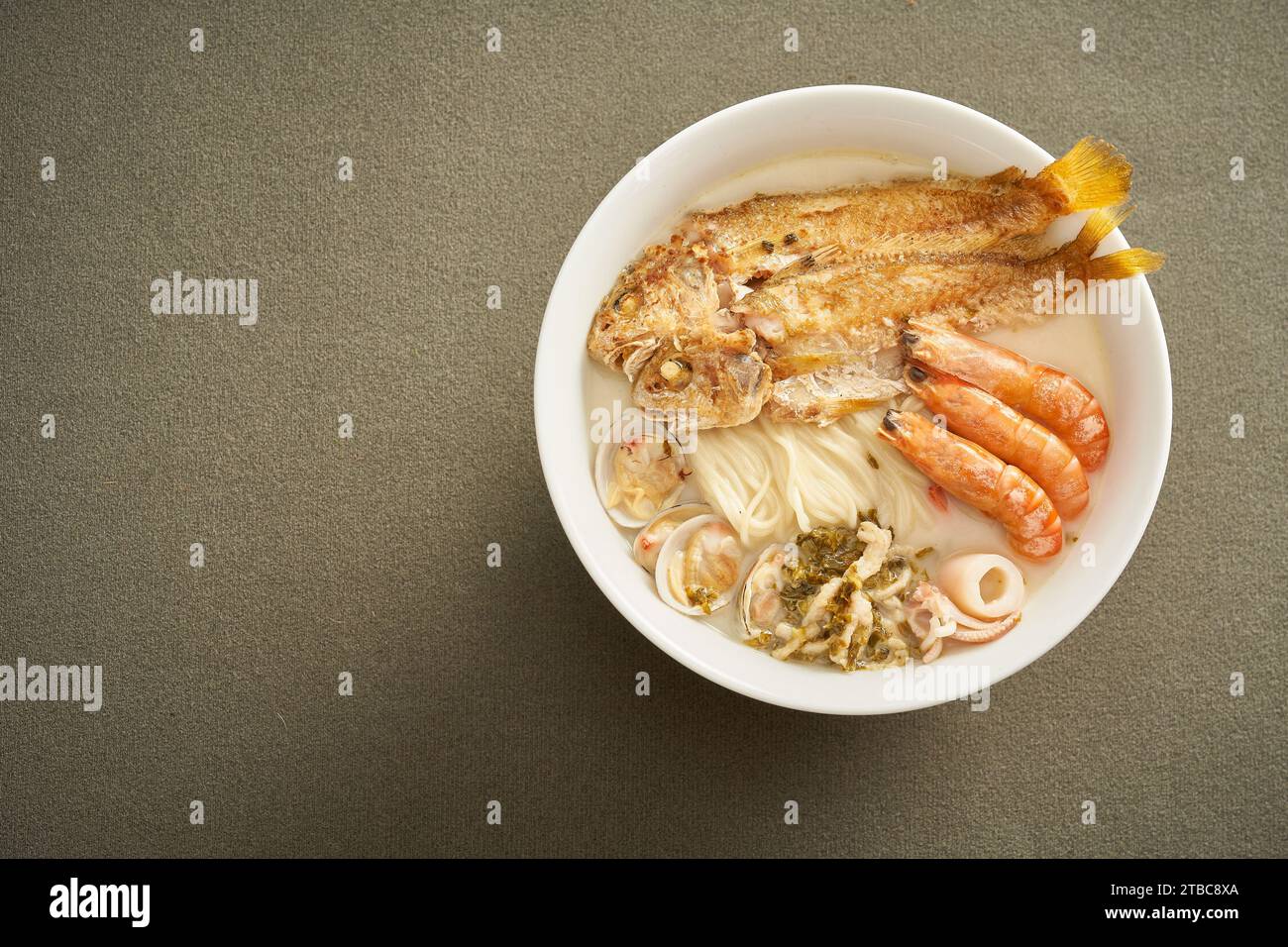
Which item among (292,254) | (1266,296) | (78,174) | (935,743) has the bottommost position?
(935,743)

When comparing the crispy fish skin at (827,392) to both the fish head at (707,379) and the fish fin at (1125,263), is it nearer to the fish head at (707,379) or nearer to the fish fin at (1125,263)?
the fish head at (707,379)

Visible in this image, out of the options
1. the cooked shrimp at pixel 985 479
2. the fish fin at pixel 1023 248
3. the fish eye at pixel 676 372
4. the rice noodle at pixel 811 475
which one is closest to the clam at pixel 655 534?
the rice noodle at pixel 811 475

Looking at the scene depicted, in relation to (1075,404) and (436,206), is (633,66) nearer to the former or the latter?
(436,206)

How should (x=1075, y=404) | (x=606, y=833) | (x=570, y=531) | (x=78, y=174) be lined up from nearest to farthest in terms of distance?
1. (x=570, y=531)
2. (x=1075, y=404)
3. (x=606, y=833)
4. (x=78, y=174)

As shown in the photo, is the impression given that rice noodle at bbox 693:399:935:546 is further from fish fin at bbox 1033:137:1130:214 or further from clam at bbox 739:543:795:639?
fish fin at bbox 1033:137:1130:214

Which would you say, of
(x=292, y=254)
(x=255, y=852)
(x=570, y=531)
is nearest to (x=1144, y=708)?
(x=570, y=531)

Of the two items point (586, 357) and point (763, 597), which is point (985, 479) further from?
point (586, 357)

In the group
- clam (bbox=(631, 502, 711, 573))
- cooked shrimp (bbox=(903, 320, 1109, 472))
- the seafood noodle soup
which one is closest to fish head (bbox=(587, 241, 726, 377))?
the seafood noodle soup
